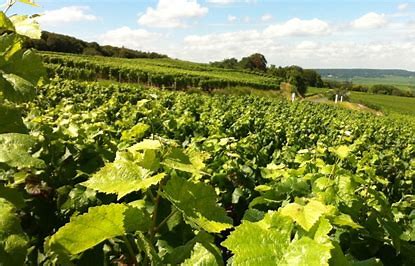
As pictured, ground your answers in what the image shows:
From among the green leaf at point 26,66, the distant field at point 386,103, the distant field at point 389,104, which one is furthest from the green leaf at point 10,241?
the distant field at point 389,104

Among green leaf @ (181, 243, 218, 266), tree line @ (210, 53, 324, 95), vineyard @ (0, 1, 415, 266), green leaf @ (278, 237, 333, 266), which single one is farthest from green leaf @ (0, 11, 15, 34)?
tree line @ (210, 53, 324, 95)

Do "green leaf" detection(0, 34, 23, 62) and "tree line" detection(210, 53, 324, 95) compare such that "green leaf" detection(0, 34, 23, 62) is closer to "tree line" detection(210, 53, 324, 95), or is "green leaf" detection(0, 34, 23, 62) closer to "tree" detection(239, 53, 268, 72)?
"tree line" detection(210, 53, 324, 95)

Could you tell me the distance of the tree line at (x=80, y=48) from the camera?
63.3 metres

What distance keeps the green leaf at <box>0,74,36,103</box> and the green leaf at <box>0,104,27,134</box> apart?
0.18 ft

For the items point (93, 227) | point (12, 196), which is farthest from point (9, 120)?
point (93, 227)

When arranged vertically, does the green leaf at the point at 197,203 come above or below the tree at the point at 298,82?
above

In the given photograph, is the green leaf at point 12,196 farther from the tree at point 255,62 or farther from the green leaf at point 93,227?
the tree at point 255,62

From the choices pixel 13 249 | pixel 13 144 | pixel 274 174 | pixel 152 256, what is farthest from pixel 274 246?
pixel 274 174

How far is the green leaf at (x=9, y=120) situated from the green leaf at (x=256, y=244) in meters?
0.76

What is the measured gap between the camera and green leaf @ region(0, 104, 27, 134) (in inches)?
50.9

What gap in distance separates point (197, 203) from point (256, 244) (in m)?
0.25

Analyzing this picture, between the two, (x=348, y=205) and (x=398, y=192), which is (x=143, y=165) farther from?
(x=398, y=192)

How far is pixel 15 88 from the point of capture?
49.5 inches

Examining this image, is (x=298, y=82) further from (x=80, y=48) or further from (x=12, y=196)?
(x=12, y=196)
